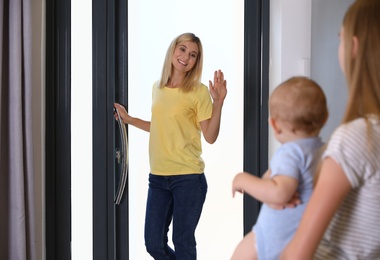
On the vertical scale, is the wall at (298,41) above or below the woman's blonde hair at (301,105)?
above

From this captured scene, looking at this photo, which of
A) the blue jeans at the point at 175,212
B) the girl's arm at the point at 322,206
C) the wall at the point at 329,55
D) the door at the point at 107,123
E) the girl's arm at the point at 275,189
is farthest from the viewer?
the door at the point at 107,123

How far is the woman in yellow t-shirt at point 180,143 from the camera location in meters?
2.51

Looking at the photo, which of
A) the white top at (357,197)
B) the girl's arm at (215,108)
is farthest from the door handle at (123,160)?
the white top at (357,197)

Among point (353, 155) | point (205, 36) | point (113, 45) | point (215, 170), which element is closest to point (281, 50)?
point (205, 36)

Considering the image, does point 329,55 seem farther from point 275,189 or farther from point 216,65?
point 275,189

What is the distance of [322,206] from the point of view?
0.98m

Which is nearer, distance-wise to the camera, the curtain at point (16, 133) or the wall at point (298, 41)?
the wall at point (298, 41)

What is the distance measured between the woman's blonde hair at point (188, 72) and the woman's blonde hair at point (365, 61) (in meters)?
1.53

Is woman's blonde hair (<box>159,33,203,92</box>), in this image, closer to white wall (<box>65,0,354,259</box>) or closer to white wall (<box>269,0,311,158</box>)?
white wall (<box>65,0,354,259</box>)

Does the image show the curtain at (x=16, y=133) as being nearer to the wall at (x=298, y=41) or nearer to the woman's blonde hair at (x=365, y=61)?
the wall at (x=298, y=41)

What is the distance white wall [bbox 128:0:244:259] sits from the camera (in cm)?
262

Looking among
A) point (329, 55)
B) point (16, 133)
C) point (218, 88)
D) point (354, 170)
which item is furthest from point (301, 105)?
point (16, 133)

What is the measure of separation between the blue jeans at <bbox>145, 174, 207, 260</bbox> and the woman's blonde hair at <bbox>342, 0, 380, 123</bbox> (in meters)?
1.53

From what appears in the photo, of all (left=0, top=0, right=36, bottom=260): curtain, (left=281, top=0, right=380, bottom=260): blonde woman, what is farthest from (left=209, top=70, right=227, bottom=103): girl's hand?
(left=281, top=0, right=380, bottom=260): blonde woman
